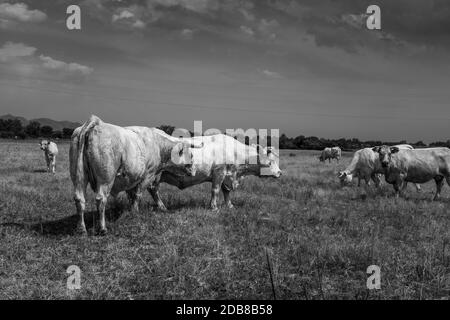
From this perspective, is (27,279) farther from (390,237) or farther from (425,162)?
(425,162)

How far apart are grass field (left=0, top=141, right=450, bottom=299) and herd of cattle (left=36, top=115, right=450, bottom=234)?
2.58 ft

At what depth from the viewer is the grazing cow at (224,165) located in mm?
11602

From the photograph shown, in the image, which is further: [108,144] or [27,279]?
[108,144]

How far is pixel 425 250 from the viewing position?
23.6 ft

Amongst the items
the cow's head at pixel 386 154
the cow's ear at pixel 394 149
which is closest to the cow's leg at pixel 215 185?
the cow's head at pixel 386 154

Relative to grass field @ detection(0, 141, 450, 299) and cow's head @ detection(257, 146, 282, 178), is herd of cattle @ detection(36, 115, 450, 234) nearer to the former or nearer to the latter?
cow's head @ detection(257, 146, 282, 178)

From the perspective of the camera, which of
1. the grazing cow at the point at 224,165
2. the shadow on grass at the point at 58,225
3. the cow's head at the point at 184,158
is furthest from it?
the grazing cow at the point at 224,165

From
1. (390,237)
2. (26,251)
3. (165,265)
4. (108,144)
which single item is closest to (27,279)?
(26,251)

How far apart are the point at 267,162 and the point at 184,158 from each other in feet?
12.1

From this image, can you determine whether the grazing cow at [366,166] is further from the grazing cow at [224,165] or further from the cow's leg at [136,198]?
the cow's leg at [136,198]

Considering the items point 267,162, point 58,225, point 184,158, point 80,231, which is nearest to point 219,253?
point 80,231

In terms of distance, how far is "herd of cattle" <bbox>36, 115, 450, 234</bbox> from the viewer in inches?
293

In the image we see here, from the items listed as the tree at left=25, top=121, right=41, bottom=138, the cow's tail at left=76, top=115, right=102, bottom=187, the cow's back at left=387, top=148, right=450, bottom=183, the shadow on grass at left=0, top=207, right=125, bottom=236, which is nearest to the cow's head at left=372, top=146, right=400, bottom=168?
the cow's back at left=387, top=148, right=450, bottom=183
